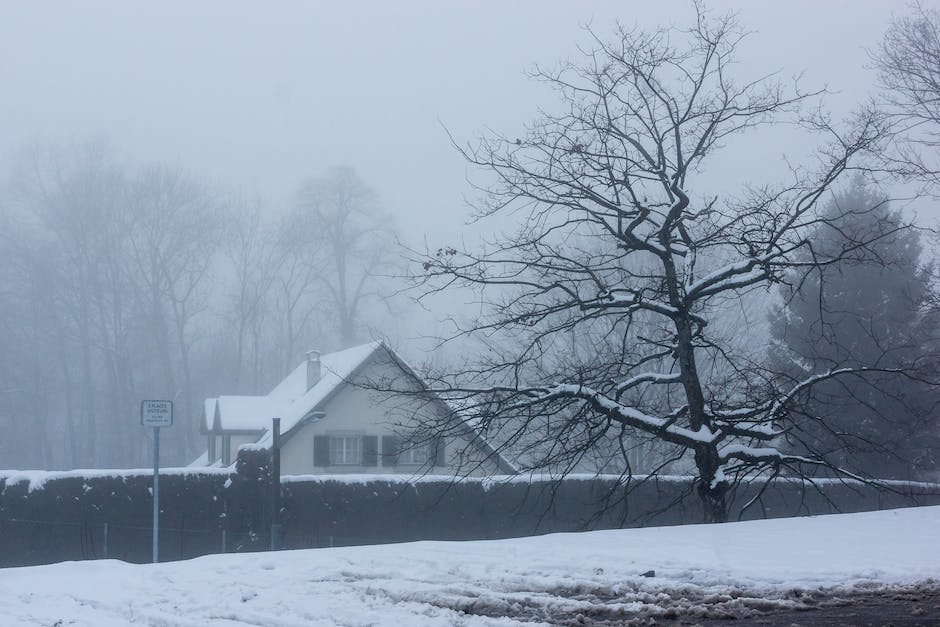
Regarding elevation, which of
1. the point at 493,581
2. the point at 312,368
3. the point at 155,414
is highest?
the point at 312,368

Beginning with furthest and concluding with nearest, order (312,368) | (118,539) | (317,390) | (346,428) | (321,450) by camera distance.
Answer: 1. (312,368)
2. (317,390)
3. (346,428)
4. (321,450)
5. (118,539)

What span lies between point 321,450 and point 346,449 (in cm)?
102

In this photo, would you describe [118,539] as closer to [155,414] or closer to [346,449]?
[155,414]

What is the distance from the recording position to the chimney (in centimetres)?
4062

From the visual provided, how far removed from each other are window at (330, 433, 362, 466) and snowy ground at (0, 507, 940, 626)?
24991 millimetres

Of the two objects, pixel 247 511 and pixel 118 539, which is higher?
pixel 247 511

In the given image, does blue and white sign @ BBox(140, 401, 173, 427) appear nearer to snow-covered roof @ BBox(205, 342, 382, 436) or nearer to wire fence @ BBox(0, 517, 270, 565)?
wire fence @ BBox(0, 517, 270, 565)

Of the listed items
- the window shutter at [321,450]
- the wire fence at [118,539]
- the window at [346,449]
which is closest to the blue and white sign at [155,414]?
the wire fence at [118,539]

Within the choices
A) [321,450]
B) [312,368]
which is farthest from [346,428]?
[312,368]

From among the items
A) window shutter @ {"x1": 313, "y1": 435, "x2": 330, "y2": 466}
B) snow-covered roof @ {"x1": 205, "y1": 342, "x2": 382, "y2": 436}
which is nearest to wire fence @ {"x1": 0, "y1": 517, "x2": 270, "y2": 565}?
snow-covered roof @ {"x1": 205, "y1": 342, "x2": 382, "y2": 436}

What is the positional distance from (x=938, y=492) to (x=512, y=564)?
11.8 metres

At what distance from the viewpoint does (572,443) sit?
606 inches

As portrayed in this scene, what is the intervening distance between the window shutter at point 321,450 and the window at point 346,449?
0.32 meters

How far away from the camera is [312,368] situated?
1613 inches
